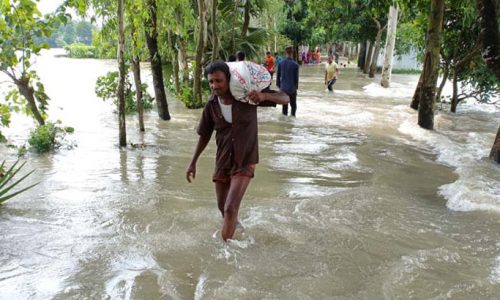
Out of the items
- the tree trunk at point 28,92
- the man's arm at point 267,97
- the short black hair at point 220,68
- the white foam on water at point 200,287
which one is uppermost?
the short black hair at point 220,68

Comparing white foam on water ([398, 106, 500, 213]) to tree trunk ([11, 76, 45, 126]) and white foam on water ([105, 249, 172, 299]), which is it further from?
tree trunk ([11, 76, 45, 126])

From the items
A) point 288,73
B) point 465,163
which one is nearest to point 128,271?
point 465,163

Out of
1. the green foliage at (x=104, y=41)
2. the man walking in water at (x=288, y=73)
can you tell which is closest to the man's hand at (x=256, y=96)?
the green foliage at (x=104, y=41)

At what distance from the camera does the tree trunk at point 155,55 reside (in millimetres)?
9107

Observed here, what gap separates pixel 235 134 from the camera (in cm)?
391

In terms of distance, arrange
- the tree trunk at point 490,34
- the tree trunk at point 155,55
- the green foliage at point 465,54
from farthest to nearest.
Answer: the green foliage at point 465,54
the tree trunk at point 155,55
the tree trunk at point 490,34

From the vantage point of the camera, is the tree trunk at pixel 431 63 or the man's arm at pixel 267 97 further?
the tree trunk at pixel 431 63

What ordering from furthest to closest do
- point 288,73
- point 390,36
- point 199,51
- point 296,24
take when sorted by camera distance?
point 296,24 < point 390,36 < point 288,73 < point 199,51

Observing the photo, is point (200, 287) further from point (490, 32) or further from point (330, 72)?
point (330, 72)

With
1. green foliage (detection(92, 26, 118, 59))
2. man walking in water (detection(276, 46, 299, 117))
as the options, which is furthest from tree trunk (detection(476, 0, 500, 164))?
green foliage (detection(92, 26, 118, 59))

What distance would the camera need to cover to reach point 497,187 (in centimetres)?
630

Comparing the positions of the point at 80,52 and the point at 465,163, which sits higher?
the point at 80,52

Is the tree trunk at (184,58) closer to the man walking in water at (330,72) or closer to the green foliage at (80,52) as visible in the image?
the man walking in water at (330,72)

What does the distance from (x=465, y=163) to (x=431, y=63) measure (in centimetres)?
320
